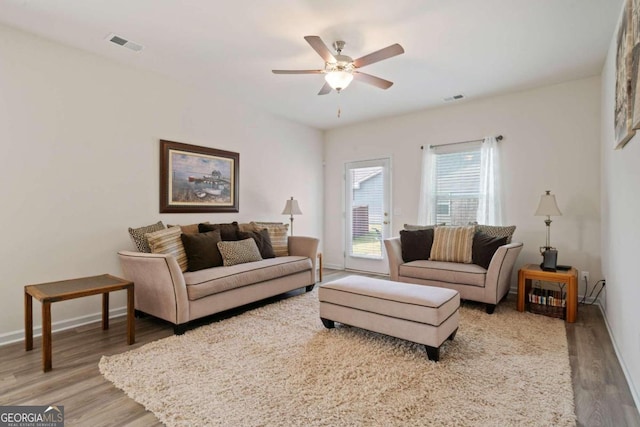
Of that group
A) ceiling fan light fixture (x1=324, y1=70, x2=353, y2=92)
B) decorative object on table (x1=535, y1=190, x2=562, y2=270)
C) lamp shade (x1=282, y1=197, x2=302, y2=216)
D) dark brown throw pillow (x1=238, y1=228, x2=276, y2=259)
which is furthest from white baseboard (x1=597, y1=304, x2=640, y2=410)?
lamp shade (x1=282, y1=197, x2=302, y2=216)

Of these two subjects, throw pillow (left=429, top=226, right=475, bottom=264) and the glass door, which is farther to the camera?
the glass door

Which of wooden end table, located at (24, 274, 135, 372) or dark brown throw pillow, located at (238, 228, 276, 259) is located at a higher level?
dark brown throw pillow, located at (238, 228, 276, 259)

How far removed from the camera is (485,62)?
11.1 feet

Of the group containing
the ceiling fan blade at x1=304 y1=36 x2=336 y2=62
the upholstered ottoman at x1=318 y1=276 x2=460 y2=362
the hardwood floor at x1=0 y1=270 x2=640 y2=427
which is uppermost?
the ceiling fan blade at x1=304 y1=36 x2=336 y2=62

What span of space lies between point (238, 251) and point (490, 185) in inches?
134

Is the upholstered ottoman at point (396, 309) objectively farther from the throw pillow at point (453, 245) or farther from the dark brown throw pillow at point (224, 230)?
the dark brown throw pillow at point (224, 230)

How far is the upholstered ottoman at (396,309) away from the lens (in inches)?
92.8

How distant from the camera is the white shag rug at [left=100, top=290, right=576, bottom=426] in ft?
5.67

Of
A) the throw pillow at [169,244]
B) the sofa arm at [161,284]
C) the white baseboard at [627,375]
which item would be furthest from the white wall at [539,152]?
the sofa arm at [161,284]

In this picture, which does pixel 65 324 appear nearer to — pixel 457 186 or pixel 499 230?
pixel 499 230

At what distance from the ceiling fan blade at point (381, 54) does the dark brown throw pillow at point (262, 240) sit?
2361 millimetres

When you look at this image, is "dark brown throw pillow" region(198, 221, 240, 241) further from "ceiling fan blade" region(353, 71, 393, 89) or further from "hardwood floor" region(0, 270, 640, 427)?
"ceiling fan blade" region(353, 71, 393, 89)

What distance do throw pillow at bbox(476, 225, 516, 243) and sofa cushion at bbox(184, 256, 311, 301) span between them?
2301 millimetres

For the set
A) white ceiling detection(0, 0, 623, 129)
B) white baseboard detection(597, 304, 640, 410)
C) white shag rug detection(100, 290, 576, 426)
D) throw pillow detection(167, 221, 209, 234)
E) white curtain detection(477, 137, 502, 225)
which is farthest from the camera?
white curtain detection(477, 137, 502, 225)
